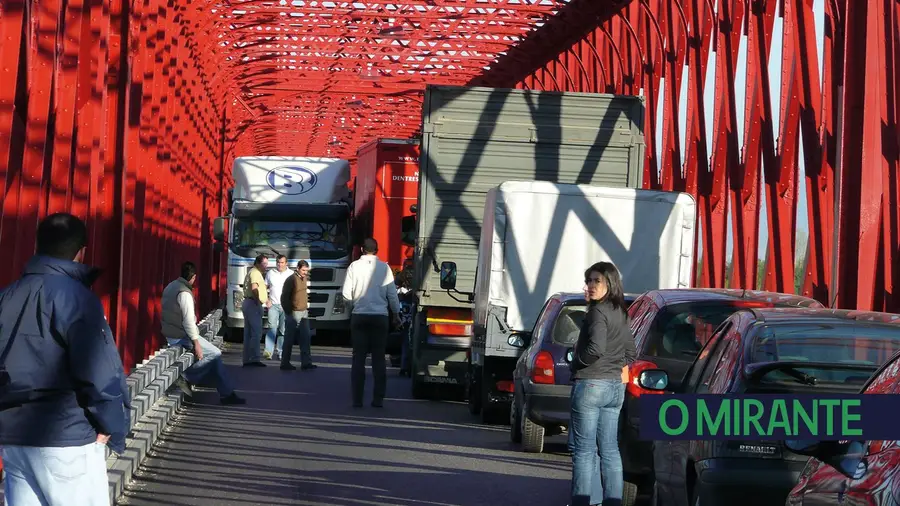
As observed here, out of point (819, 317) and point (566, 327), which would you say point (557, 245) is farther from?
point (819, 317)

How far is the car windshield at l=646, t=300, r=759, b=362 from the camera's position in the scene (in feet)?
36.2

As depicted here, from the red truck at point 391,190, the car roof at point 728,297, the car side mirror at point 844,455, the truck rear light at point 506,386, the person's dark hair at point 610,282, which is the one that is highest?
the red truck at point 391,190

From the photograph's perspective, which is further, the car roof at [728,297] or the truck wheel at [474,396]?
the truck wheel at [474,396]

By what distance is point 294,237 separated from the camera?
31.7 meters

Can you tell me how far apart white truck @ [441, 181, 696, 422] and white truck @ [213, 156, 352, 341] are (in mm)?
15320

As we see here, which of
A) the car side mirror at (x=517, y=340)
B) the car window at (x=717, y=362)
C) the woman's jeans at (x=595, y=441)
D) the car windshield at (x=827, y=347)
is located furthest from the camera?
the car side mirror at (x=517, y=340)

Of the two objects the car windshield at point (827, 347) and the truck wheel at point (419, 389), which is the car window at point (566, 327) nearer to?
the car windshield at point (827, 347)

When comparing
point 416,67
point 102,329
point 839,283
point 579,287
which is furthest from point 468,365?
point 416,67

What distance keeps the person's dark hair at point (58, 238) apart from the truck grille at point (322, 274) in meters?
25.3

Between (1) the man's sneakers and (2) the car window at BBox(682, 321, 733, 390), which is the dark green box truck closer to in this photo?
(1) the man's sneakers

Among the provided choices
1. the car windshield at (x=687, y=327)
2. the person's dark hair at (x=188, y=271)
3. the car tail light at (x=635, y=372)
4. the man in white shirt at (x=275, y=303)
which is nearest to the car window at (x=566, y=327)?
the car windshield at (x=687, y=327)

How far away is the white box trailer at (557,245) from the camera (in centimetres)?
1594

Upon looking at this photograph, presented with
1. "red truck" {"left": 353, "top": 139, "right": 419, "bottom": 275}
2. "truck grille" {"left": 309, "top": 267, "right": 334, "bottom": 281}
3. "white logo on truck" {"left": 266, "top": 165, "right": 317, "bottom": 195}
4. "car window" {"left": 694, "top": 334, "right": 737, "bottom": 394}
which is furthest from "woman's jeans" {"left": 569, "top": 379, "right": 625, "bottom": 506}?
"white logo on truck" {"left": 266, "top": 165, "right": 317, "bottom": 195}

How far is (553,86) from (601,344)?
30.9 m
